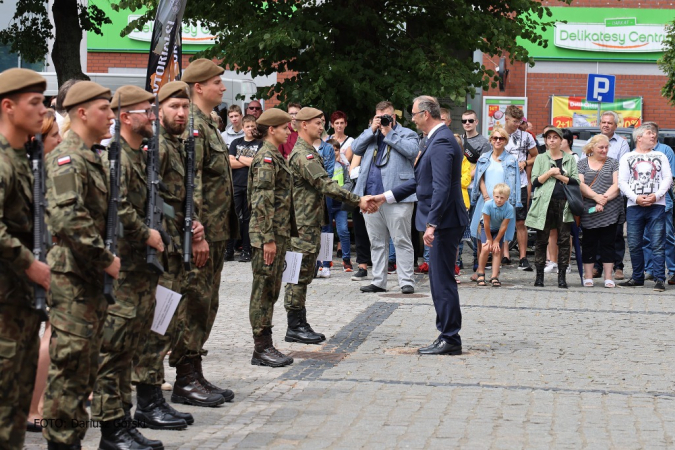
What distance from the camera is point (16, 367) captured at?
4496 millimetres

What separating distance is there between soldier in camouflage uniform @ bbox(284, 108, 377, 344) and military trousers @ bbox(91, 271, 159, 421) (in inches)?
144

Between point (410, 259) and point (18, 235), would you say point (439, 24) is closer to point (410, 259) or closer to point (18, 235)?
point (410, 259)

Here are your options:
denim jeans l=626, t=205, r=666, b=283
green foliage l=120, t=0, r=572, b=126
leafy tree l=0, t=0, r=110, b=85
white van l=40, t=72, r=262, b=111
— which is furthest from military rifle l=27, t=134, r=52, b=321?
white van l=40, t=72, r=262, b=111

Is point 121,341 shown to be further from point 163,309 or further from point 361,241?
point 361,241

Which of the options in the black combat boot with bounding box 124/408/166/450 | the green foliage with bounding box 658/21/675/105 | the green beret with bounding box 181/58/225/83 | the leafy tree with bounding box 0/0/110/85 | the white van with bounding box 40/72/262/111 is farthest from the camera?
the green foliage with bounding box 658/21/675/105

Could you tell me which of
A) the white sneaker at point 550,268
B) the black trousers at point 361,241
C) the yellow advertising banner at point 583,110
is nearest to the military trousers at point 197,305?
the black trousers at point 361,241

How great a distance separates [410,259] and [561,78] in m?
24.6

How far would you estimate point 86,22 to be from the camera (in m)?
22.6

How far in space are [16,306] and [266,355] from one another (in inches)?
157

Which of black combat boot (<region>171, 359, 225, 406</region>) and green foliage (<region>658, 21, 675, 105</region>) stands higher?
green foliage (<region>658, 21, 675, 105</region>)

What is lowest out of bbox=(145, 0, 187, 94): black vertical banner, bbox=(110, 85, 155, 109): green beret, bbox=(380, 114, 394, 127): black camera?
bbox=(380, 114, 394, 127): black camera

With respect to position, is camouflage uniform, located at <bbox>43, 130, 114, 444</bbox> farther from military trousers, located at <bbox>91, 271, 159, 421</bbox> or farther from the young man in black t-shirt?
the young man in black t-shirt

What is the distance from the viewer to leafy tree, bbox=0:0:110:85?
67.3ft

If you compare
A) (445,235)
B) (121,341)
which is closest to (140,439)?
(121,341)
